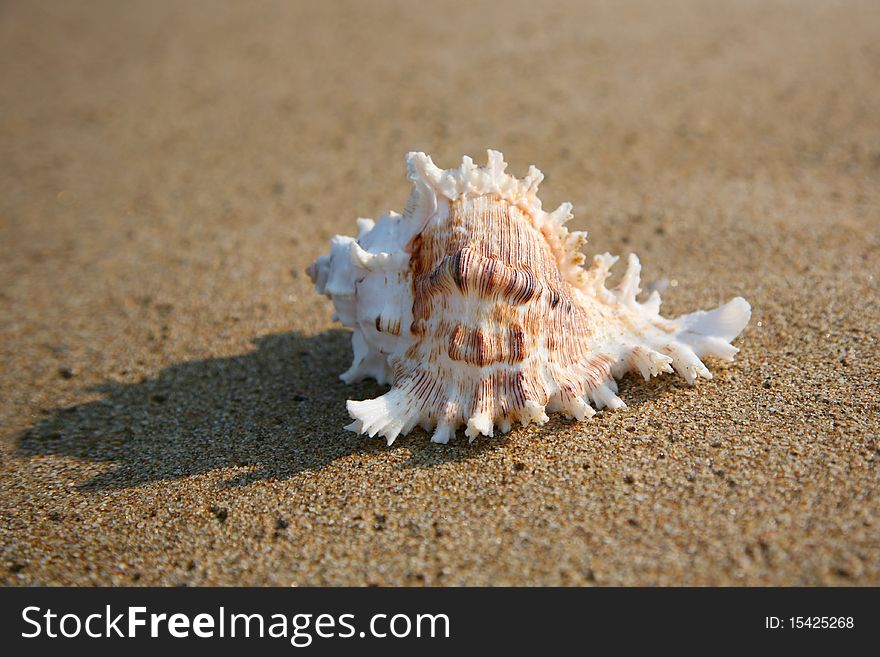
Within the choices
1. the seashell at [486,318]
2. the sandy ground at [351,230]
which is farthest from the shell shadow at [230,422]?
the seashell at [486,318]

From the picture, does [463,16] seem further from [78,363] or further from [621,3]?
[78,363]

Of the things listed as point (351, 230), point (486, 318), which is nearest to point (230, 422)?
point (486, 318)

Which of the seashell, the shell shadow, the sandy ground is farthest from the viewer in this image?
the shell shadow

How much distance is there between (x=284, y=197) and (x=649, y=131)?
101 inches

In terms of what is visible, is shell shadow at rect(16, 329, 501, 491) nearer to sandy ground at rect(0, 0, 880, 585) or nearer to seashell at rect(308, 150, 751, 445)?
sandy ground at rect(0, 0, 880, 585)

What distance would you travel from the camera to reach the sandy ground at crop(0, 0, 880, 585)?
2287 mm

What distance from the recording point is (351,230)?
4562 mm

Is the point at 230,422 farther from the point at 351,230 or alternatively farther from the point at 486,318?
the point at 351,230

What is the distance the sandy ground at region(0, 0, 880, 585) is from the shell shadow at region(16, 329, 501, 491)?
Answer: 0.01 metres

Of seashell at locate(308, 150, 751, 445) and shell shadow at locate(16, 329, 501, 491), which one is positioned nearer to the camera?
seashell at locate(308, 150, 751, 445)

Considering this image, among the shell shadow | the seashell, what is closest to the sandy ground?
the shell shadow

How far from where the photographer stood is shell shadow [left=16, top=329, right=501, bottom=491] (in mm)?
2723

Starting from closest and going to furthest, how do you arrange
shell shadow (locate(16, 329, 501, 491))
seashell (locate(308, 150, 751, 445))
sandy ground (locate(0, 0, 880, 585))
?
sandy ground (locate(0, 0, 880, 585)) → seashell (locate(308, 150, 751, 445)) → shell shadow (locate(16, 329, 501, 491))

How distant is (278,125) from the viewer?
582 centimetres
